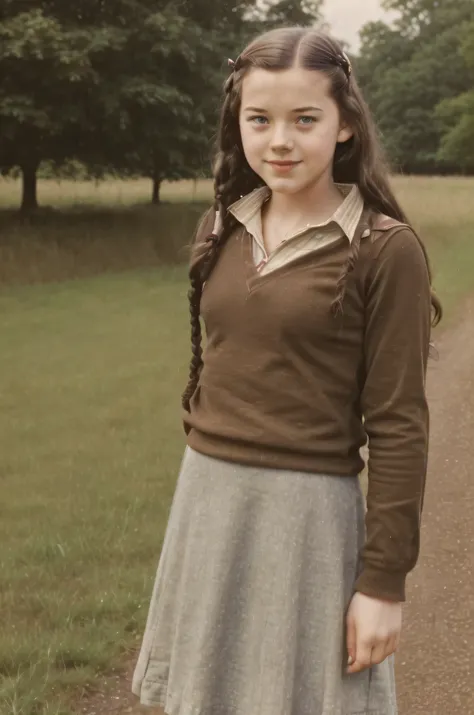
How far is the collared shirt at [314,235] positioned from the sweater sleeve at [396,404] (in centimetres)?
11

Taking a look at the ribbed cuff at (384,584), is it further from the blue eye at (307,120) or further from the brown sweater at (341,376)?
the blue eye at (307,120)

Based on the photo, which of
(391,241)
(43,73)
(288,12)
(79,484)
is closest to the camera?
(391,241)

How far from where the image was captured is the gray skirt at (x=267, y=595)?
172 cm

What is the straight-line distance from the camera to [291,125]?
1.67 metres

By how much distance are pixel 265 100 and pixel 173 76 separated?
1340 centimetres

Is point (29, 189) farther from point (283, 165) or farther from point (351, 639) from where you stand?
point (351, 639)

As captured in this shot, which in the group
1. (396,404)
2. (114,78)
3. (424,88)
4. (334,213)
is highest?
(334,213)

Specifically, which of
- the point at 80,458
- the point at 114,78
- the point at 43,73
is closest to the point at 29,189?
the point at 114,78

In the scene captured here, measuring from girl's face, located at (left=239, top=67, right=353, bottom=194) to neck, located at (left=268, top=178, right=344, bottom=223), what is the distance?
0.08 feet

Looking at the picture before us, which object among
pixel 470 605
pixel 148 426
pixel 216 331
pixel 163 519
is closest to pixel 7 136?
pixel 148 426

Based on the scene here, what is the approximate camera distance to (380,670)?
1.77 metres

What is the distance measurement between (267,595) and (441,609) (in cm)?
215

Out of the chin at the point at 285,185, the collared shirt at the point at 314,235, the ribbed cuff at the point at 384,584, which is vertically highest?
the chin at the point at 285,185

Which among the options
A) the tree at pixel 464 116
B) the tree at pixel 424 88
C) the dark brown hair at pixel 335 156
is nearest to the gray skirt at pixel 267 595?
the dark brown hair at pixel 335 156
